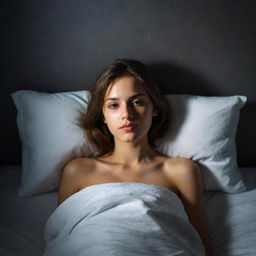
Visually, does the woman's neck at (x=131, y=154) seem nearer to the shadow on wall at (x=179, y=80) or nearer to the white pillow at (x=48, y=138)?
the white pillow at (x=48, y=138)

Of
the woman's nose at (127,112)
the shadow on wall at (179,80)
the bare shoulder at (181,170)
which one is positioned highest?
the shadow on wall at (179,80)

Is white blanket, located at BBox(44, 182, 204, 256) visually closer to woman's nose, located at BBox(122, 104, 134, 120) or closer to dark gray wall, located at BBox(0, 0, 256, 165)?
woman's nose, located at BBox(122, 104, 134, 120)

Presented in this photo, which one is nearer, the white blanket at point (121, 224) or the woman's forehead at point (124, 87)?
the white blanket at point (121, 224)

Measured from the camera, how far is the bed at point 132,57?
1.43 meters

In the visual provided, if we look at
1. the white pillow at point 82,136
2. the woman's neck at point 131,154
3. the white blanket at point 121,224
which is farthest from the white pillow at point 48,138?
the white blanket at point 121,224

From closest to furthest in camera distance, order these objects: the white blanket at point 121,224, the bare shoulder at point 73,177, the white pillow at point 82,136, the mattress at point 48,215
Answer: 1. the white blanket at point 121,224
2. the mattress at point 48,215
3. the bare shoulder at point 73,177
4. the white pillow at point 82,136

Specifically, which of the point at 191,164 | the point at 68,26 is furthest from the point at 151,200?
the point at 68,26

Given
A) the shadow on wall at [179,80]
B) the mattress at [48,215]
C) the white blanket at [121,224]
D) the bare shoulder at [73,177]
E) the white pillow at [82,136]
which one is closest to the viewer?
the white blanket at [121,224]

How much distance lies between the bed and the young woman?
0.26ft

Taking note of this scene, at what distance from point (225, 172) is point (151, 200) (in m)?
0.48

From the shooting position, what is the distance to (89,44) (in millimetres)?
1541

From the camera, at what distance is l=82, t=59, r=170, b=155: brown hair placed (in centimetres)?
133

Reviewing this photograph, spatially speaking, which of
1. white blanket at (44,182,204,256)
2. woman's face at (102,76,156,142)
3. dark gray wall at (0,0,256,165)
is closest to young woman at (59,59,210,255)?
woman's face at (102,76,156,142)

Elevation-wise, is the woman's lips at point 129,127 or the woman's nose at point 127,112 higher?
the woman's nose at point 127,112
